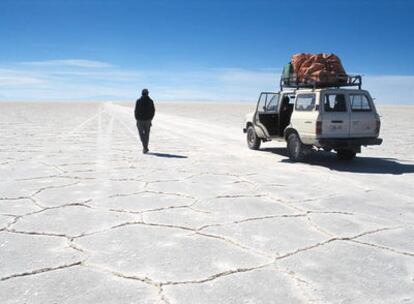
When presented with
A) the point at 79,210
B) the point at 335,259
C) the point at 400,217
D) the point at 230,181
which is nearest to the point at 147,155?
the point at 230,181

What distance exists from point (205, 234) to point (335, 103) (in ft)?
22.8

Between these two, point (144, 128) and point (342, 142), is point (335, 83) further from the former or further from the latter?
point (144, 128)

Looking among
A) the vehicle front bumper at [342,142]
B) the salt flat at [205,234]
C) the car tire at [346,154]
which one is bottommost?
the salt flat at [205,234]

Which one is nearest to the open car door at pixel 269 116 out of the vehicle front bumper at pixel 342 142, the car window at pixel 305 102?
the car window at pixel 305 102

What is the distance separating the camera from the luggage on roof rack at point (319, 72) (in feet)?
38.3

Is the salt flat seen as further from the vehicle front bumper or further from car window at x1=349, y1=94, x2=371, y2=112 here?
car window at x1=349, y1=94, x2=371, y2=112

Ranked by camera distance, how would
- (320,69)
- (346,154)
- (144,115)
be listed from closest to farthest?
(320,69) < (346,154) < (144,115)

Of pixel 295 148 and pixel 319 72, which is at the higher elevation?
pixel 319 72

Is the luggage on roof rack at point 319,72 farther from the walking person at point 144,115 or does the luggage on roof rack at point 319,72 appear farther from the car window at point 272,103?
the walking person at point 144,115

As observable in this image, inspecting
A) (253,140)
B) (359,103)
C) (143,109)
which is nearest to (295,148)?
(359,103)

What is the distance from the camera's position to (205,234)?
208 inches

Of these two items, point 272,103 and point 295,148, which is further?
point 272,103

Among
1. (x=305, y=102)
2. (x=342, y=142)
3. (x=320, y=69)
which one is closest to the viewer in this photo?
(x=342, y=142)

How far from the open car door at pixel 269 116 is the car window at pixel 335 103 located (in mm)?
2419
